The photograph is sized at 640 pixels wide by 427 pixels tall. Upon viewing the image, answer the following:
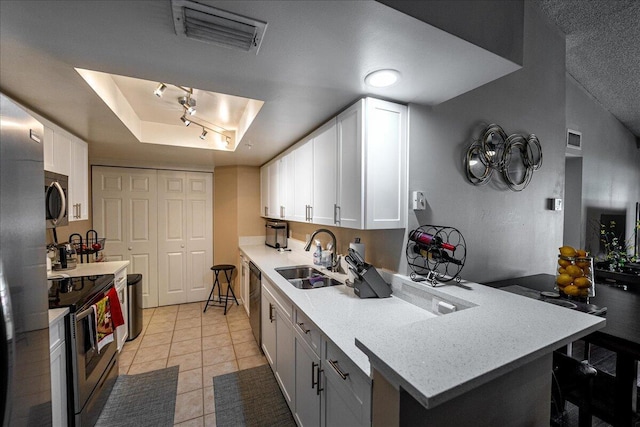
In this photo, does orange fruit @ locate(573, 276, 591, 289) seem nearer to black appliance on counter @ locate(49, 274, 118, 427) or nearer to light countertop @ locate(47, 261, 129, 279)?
black appliance on counter @ locate(49, 274, 118, 427)

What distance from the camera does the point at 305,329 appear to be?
1.59 meters

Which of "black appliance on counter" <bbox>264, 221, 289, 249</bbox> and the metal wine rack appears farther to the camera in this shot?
"black appliance on counter" <bbox>264, 221, 289, 249</bbox>

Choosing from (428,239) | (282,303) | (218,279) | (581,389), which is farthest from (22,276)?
(218,279)

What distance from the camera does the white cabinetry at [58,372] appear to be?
1433 mm

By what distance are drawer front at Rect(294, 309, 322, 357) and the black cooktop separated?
131 centimetres

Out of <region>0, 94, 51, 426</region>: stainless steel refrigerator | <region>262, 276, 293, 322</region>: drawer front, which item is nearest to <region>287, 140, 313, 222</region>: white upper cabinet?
<region>262, 276, 293, 322</region>: drawer front

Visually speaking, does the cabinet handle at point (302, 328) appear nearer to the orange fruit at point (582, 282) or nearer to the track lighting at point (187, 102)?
the orange fruit at point (582, 282)

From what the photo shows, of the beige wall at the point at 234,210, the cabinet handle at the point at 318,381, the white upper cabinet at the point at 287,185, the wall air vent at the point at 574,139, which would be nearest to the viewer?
the cabinet handle at the point at 318,381

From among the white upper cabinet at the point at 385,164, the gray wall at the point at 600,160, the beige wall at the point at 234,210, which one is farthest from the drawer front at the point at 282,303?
the gray wall at the point at 600,160

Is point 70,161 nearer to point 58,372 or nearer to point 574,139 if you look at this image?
point 58,372

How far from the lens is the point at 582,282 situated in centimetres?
172

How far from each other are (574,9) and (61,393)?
486 cm

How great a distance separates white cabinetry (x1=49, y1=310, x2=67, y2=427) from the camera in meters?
1.43

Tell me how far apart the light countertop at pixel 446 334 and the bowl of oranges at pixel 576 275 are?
0.64 m
